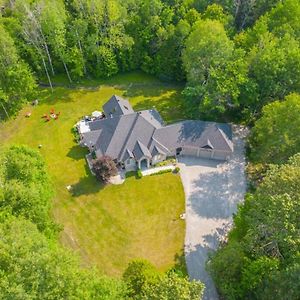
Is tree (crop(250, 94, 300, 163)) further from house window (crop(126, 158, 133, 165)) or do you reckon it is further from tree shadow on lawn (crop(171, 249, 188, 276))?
house window (crop(126, 158, 133, 165))

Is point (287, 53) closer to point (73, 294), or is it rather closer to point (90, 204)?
point (90, 204)

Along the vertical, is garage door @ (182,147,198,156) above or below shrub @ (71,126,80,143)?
below

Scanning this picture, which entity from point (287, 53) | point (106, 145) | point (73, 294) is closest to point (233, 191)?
point (106, 145)

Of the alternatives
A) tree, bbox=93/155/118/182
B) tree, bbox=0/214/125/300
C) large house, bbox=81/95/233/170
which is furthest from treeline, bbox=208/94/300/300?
tree, bbox=93/155/118/182

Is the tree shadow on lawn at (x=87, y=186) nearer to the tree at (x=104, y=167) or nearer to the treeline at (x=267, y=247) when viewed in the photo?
the tree at (x=104, y=167)

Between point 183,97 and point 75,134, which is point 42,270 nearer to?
point 75,134

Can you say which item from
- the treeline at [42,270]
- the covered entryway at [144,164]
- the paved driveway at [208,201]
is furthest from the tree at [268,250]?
the covered entryway at [144,164]

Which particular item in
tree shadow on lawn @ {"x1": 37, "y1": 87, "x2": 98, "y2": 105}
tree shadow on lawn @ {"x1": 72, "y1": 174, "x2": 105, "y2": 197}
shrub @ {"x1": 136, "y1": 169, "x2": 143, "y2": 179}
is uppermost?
tree shadow on lawn @ {"x1": 37, "y1": 87, "x2": 98, "y2": 105}
